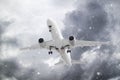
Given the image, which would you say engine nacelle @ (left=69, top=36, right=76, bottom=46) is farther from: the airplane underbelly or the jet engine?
the airplane underbelly

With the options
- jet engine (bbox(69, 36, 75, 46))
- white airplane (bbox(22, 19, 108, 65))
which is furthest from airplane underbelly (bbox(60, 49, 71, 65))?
jet engine (bbox(69, 36, 75, 46))

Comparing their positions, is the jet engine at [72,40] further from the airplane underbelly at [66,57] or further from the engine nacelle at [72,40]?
the airplane underbelly at [66,57]

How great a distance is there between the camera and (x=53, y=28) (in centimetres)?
11138

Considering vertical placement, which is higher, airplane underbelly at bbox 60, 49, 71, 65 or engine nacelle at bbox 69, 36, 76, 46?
engine nacelle at bbox 69, 36, 76, 46

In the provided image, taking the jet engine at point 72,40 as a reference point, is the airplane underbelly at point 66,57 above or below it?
below

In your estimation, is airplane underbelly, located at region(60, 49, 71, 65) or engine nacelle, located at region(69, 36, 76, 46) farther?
airplane underbelly, located at region(60, 49, 71, 65)

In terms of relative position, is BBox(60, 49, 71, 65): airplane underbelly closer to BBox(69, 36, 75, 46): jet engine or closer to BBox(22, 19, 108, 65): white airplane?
BBox(22, 19, 108, 65): white airplane

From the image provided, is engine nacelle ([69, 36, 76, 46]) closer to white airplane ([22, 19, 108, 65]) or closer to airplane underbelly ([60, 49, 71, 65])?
white airplane ([22, 19, 108, 65])

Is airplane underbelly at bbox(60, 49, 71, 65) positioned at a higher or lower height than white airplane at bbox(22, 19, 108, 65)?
lower

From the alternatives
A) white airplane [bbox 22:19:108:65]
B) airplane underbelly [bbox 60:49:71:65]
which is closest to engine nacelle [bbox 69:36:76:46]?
Answer: white airplane [bbox 22:19:108:65]

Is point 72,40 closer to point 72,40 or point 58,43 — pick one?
point 72,40

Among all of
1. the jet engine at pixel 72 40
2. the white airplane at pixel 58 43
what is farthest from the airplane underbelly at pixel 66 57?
the jet engine at pixel 72 40

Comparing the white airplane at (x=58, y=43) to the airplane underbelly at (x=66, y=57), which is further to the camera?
the airplane underbelly at (x=66, y=57)

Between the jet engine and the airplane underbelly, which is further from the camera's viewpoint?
the airplane underbelly
